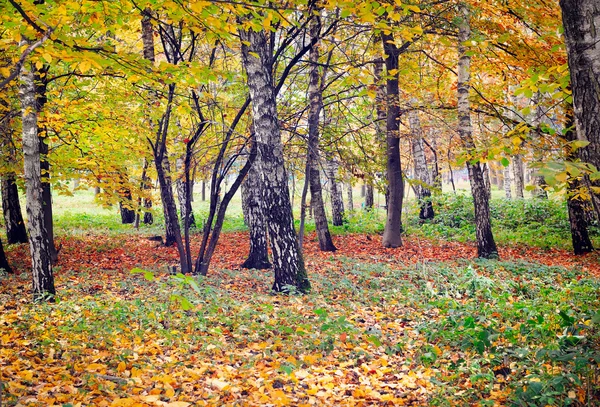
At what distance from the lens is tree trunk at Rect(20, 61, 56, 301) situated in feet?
23.2

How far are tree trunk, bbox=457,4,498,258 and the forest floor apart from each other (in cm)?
197

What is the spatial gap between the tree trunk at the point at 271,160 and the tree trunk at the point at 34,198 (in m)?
3.60

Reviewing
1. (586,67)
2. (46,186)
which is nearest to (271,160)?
(586,67)

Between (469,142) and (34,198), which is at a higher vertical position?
(469,142)

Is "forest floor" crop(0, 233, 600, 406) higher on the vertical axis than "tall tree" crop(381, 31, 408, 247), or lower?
lower

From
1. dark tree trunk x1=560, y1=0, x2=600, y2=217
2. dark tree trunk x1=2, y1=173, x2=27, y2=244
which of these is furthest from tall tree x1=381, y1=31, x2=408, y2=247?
dark tree trunk x1=2, y1=173, x2=27, y2=244

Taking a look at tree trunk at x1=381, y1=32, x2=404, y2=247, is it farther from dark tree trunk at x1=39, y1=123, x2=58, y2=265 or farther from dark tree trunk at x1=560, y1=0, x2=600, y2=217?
dark tree trunk at x1=560, y1=0, x2=600, y2=217

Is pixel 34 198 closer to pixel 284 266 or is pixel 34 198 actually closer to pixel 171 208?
pixel 171 208

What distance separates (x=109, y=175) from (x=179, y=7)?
790cm

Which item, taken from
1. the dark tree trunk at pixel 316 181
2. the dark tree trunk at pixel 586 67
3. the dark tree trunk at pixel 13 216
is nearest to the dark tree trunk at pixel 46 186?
the dark tree trunk at pixel 13 216

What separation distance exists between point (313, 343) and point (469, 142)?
698 cm

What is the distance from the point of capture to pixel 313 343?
18.2 feet

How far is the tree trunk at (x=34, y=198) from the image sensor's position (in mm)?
7066

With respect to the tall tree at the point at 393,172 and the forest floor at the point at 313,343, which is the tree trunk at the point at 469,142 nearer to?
the forest floor at the point at 313,343
